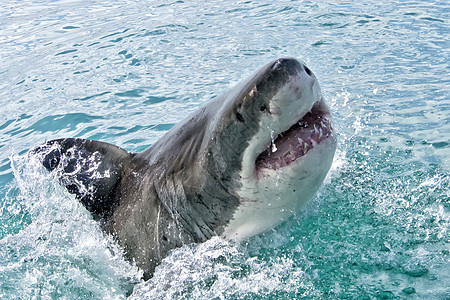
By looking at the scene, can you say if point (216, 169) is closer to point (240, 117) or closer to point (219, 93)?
point (240, 117)

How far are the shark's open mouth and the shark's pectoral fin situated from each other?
1160 millimetres

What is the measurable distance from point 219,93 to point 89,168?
3733 millimetres

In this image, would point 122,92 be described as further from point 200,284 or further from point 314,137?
point 314,137

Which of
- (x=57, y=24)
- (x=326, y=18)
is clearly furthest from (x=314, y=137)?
(x=57, y=24)

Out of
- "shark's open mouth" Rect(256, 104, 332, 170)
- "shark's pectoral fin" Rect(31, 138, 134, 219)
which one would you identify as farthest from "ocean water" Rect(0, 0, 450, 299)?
"shark's open mouth" Rect(256, 104, 332, 170)

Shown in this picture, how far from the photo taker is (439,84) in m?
5.66

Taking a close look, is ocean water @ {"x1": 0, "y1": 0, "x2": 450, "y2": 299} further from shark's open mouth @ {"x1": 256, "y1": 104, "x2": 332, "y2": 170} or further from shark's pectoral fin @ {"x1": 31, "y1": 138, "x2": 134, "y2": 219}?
shark's open mouth @ {"x1": 256, "y1": 104, "x2": 332, "y2": 170}

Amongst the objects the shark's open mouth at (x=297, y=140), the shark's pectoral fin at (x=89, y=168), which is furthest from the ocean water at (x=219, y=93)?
the shark's open mouth at (x=297, y=140)

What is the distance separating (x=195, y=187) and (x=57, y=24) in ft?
32.1

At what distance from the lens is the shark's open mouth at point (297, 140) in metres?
2.23

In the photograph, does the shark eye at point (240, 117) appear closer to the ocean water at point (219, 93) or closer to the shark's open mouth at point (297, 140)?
the shark's open mouth at point (297, 140)

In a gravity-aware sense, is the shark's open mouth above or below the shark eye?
below

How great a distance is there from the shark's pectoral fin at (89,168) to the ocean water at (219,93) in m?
0.14

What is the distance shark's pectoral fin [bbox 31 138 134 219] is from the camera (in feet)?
9.91
